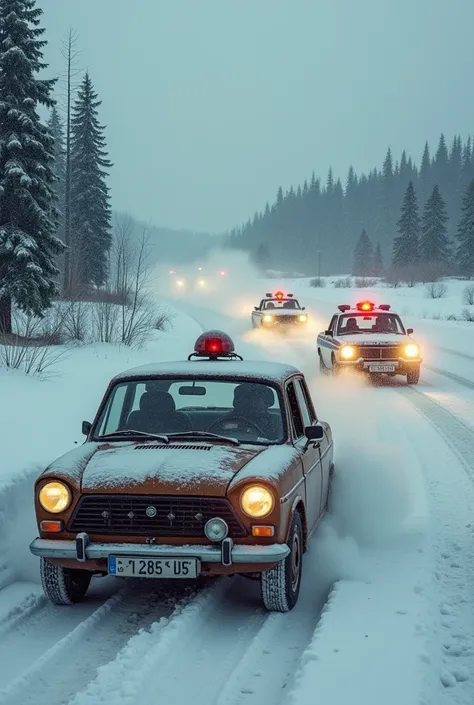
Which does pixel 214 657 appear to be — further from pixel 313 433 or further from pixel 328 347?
pixel 328 347

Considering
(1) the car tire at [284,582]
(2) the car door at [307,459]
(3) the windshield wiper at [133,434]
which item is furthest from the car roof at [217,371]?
(1) the car tire at [284,582]

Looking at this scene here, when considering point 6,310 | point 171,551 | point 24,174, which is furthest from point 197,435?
point 24,174

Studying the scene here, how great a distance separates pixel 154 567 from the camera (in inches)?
187

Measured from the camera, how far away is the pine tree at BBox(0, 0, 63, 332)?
2478cm

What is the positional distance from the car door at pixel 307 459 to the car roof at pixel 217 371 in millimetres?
182

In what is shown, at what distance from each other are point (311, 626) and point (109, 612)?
4.37 feet

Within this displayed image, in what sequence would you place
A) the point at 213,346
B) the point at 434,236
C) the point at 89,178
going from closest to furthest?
the point at 213,346
the point at 89,178
the point at 434,236

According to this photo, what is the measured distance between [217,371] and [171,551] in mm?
1916

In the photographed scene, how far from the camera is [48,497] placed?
501 centimetres

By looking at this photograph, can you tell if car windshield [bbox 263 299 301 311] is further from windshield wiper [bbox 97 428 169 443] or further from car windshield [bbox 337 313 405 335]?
windshield wiper [bbox 97 428 169 443]

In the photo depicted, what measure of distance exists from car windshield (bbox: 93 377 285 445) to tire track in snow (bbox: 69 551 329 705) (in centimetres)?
122

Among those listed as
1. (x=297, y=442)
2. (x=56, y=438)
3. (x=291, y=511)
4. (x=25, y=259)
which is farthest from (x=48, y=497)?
(x=25, y=259)

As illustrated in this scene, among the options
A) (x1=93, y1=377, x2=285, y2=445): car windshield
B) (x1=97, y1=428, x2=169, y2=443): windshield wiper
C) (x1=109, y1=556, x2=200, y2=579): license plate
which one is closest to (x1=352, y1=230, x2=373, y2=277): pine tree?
(x1=93, y1=377, x2=285, y2=445): car windshield

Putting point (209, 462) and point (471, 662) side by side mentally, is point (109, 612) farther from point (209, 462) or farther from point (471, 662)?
point (471, 662)
